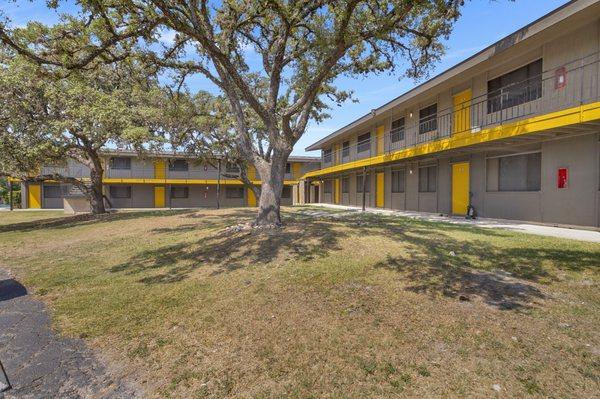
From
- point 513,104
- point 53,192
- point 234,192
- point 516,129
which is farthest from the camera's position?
point 234,192

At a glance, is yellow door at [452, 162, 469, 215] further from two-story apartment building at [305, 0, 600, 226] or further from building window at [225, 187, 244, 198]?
building window at [225, 187, 244, 198]

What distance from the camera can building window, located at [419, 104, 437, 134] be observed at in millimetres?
17516

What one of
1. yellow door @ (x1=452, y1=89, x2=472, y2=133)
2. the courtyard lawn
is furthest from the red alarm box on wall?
the courtyard lawn

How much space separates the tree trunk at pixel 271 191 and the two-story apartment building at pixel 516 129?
24.1 feet

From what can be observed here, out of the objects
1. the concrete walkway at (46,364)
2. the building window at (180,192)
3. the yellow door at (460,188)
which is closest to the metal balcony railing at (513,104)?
→ the yellow door at (460,188)

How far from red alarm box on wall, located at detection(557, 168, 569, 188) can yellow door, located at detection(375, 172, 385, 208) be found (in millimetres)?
11907

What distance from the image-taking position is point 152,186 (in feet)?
123

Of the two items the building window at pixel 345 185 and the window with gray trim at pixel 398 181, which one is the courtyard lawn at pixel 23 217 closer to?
the building window at pixel 345 185

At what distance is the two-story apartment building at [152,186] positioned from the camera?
35188 millimetres

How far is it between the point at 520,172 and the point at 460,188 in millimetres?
3043

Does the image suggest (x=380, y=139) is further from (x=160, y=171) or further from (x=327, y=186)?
(x=160, y=171)

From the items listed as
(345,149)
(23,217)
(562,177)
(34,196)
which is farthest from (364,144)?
(34,196)

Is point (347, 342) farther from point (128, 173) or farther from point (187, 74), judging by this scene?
point (128, 173)

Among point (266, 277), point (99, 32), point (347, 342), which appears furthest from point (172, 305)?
point (99, 32)
